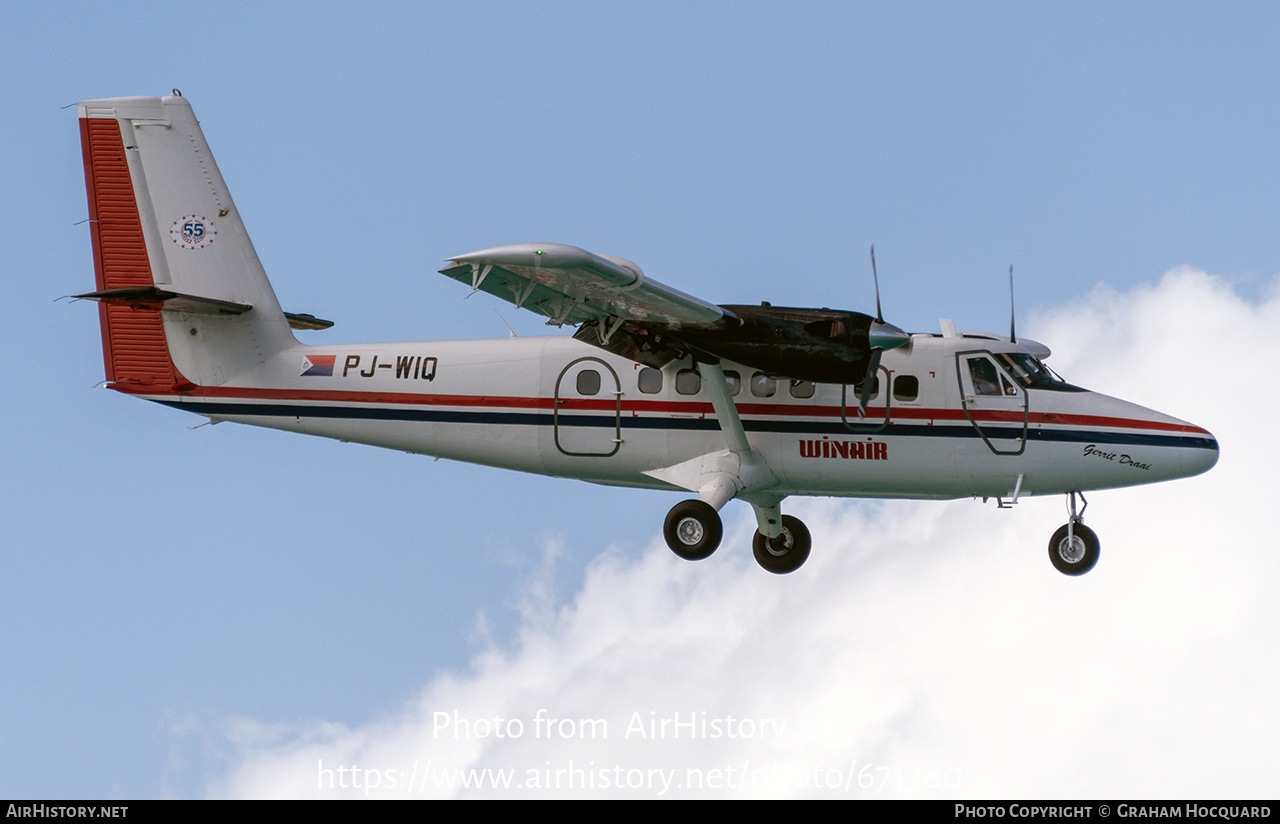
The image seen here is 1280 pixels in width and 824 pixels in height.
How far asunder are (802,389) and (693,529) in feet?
7.20

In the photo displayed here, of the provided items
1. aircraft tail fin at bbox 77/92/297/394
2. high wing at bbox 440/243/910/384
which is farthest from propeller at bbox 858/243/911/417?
aircraft tail fin at bbox 77/92/297/394

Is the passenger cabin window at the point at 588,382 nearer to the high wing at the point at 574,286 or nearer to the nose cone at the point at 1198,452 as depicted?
the high wing at the point at 574,286

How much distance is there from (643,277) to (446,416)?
13.3ft

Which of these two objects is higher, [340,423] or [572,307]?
[572,307]

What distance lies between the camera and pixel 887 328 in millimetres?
17875

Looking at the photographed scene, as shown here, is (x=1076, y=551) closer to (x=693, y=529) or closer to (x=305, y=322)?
(x=693, y=529)

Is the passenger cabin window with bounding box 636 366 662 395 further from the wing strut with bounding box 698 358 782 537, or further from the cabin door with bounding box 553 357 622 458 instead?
the wing strut with bounding box 698 358 782 537

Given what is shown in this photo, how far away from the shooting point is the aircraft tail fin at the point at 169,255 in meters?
19.9

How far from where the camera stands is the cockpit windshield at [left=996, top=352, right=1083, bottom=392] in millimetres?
18500

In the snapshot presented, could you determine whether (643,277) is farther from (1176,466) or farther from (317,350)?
(1176,466)

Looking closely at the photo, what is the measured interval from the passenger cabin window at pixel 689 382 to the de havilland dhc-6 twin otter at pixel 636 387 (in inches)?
1.0

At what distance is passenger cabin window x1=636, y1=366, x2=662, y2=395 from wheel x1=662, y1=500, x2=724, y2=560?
5.00ft

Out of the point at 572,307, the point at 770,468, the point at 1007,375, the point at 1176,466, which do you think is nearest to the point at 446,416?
the point at 572,307

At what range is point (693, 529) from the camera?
1828 centimetres
